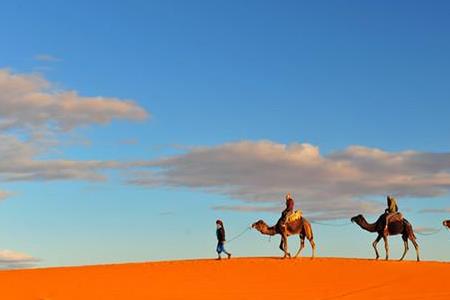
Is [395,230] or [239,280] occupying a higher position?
[395,230]

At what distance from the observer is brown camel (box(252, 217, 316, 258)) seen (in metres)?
32.0

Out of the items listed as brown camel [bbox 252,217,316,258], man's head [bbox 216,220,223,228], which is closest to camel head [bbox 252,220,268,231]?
brown camel [bbox 252,217,316,258]

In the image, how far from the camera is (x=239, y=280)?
91.9 feet

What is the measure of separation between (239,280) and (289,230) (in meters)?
4.61

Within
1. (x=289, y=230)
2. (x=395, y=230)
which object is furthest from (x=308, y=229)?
(x=395, y=230)

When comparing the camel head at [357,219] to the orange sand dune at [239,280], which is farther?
the camel head at [357,219]

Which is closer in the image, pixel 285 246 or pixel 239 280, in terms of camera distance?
pixel 239 280

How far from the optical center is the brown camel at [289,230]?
32.0 metres

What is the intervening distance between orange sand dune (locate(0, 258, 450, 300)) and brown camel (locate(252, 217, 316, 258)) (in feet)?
2.06

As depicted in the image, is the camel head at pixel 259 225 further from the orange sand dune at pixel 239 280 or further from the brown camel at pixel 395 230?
the brown camel at pixel 395 230

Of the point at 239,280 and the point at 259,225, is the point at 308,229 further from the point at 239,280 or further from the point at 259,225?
the point at 239,280

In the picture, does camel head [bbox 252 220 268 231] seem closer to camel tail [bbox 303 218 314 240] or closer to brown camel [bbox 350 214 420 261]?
camel tail [bbox 303 218 314 240]

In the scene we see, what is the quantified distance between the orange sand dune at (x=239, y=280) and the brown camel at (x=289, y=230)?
2.06 feet

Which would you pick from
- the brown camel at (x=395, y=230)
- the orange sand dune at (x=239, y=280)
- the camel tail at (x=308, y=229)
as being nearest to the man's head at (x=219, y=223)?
the orange sand dune at (x=239, y=280)
